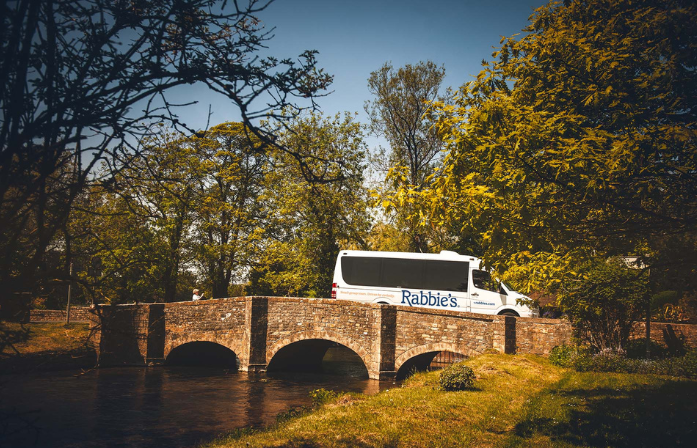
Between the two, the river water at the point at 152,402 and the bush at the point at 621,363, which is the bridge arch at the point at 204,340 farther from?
the bush at the point at 621,363

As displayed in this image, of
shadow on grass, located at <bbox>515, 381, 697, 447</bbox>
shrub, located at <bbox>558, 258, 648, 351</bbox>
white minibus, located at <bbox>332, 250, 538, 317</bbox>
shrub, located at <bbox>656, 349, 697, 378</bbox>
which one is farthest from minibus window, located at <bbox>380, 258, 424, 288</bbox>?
shadow on grass, located at <bbox>515, 381, 697, 447</bbox>

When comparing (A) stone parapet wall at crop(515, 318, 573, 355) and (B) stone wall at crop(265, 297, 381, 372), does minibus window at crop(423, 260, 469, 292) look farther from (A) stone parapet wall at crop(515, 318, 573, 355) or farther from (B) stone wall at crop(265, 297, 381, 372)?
(A) stone parapet wall at crop(515, 318, 573, 355)

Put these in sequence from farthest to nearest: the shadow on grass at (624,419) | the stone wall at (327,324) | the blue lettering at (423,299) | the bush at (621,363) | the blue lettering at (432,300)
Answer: the blue lettering at (423,299) < the blue lettering at (432,300) < the stone wall at (327,324) < the bush at (621,363) < the shadow on grass at (624,419)

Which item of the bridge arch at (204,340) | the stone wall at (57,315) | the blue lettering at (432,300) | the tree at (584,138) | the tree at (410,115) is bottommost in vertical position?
the bridge arch at (204,340)

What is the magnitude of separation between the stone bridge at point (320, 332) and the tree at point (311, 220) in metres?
3.55

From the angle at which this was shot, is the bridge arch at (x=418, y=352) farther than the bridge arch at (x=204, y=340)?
No

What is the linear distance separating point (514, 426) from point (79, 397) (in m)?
15.1

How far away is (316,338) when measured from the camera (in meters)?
20.4

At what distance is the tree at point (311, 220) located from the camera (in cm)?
2512

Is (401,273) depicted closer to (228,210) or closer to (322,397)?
(322,397)

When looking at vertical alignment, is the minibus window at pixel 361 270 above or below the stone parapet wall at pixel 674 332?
above

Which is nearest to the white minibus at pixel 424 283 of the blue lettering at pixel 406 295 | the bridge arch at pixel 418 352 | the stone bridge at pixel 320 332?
the blue lettering at pixel 406 295

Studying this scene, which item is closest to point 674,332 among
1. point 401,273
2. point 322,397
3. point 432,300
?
point 432,300

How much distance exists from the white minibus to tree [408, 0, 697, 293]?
1142 centimetres
